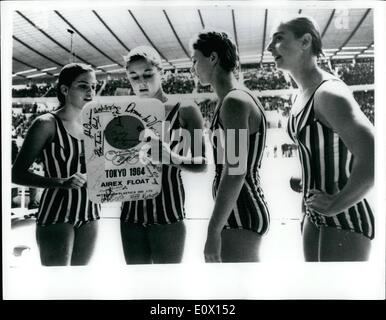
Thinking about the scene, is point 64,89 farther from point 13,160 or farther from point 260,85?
point 260,85

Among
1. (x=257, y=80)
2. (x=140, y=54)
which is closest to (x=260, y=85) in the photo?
(x=257, y=80)

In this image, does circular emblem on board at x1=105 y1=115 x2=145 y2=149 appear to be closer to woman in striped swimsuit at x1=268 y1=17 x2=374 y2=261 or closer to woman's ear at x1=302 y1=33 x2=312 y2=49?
woman in striped swimsuit at x1=268 y1=17 x2=374 y2=261

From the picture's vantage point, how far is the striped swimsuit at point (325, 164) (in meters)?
1.95

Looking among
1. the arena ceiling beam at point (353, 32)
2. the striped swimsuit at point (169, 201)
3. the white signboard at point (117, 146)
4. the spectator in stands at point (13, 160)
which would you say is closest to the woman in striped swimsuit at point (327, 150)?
the arena ceiling beam at point (353, 32)

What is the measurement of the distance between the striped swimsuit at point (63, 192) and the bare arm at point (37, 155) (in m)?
0.02

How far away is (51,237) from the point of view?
2076 mm

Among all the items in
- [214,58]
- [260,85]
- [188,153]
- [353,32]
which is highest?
[353,32]

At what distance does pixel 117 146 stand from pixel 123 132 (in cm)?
8

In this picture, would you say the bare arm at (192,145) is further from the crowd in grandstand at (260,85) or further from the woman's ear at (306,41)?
the woman's ear at (306,41)

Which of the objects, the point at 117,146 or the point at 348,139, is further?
the point at 117,146

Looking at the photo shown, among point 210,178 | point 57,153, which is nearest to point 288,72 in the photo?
point 210,178

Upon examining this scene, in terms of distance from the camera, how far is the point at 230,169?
199 centimetres

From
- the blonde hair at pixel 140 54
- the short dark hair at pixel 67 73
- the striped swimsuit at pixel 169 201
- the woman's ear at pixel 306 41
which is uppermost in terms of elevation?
the woman's ear at pixel 306 41

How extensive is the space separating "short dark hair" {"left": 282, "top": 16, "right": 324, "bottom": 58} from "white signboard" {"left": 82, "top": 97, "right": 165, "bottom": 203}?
2.44 ft
